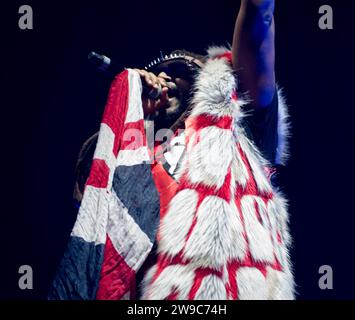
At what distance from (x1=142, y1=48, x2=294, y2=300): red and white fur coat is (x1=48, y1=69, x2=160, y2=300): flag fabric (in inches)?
1.8

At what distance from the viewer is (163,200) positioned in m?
1.17

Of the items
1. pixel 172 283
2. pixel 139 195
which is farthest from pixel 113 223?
pixel 172 283

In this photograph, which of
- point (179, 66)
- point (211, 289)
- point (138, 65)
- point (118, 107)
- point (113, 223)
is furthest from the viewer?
point (138, 65)

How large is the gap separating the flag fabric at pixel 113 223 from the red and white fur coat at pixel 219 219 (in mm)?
46

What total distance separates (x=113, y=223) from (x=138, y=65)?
83 centimetres

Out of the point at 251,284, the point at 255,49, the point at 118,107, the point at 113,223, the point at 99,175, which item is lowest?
the point at 251,284

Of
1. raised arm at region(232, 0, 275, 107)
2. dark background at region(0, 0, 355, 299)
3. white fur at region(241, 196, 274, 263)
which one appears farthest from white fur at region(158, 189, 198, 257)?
dark background at region(0, 0, 355, 299)

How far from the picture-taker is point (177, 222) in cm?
108

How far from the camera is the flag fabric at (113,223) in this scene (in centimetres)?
107

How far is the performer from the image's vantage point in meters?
1.05

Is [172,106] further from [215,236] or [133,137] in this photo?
[215,236]

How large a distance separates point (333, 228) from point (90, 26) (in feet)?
3.44

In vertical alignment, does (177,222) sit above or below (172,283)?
above

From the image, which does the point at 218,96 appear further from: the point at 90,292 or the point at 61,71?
the point at 61,71
